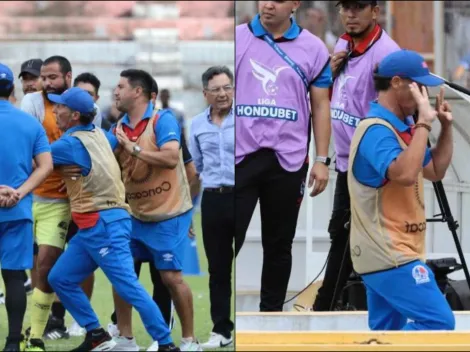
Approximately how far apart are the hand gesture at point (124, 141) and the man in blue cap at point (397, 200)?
3.53 ft

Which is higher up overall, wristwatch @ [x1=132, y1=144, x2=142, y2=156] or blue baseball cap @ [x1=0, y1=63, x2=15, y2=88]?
blue baseball cap @ [x1=0, y1=63, x2=15, y2=88]

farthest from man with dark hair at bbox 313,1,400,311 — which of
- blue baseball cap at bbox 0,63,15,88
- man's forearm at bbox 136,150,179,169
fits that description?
blue baseball cap at bbox 0,63,15,88

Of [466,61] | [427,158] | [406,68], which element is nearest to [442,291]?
[427,158]

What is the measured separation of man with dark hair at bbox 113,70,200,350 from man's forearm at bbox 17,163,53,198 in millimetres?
368

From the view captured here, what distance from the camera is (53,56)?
7.11 m

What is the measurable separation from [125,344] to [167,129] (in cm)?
106

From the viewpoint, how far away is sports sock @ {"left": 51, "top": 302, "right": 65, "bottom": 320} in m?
8.27

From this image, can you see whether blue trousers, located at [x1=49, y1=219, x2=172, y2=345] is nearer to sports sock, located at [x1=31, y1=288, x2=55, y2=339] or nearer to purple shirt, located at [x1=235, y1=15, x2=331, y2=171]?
sports sock, located at [x1=31, y1=288, x2=55, y2=339]

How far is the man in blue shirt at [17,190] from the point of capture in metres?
7.24

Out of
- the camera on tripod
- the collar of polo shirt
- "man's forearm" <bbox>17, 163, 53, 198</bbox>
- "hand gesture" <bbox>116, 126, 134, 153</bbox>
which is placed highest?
the collar of polo shirt

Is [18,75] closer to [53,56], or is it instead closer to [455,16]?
[53,56]

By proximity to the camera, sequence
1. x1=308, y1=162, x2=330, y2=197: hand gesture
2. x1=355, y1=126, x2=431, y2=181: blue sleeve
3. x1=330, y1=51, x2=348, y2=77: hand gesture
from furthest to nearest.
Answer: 1. x1=330, y1=51, x2=348, y2=77: hand gesture
2. x1=308, y1=162, x2=330, y2=197: hand gesture
3. x1=355, y1=126, x2=431, y2=181: blue sleeve

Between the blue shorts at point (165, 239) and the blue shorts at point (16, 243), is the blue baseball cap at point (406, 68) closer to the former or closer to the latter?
the blue shorts at point (165, 239)

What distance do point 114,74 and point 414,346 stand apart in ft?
6.15
